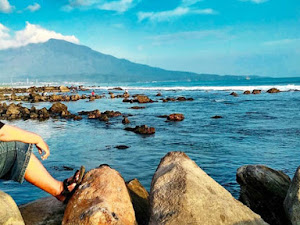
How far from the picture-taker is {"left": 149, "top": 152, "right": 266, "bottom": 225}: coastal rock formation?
12.3 feet

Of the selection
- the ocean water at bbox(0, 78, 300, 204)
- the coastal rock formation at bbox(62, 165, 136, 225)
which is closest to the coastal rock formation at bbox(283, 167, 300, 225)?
the coastal rock formation at bbox(62, 165, 136, 225)

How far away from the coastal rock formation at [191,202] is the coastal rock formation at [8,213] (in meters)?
1.76

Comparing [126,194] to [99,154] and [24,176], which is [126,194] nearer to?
[24,176]

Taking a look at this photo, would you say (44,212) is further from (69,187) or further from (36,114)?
(36,114)

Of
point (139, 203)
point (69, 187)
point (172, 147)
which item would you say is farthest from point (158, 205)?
→ point (172, 147)

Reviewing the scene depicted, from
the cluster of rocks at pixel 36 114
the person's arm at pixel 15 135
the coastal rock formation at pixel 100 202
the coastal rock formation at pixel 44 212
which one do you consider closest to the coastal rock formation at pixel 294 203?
the coastal rock formation at pixel 100 202

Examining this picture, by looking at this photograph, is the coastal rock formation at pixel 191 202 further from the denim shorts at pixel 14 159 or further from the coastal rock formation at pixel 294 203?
the denim shorts at pixel 14 159

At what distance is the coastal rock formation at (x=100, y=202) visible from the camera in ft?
12.4

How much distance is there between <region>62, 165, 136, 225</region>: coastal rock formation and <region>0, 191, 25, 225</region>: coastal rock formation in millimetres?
607

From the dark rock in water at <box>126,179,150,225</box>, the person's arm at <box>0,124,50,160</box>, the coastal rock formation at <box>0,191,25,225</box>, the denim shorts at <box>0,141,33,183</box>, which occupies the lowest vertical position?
the dark rock in water at <box>126,179,150,225</box>

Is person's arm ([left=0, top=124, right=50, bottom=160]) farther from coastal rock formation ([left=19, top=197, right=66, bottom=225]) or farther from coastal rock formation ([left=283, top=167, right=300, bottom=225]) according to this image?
coastal rock formation ([left=283, top=167, right=300, bottom=225])

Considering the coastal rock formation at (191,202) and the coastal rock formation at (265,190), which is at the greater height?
the coastal rock formation at (191,202)

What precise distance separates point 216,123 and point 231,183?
12.0 metres

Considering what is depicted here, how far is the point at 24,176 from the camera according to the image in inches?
164
